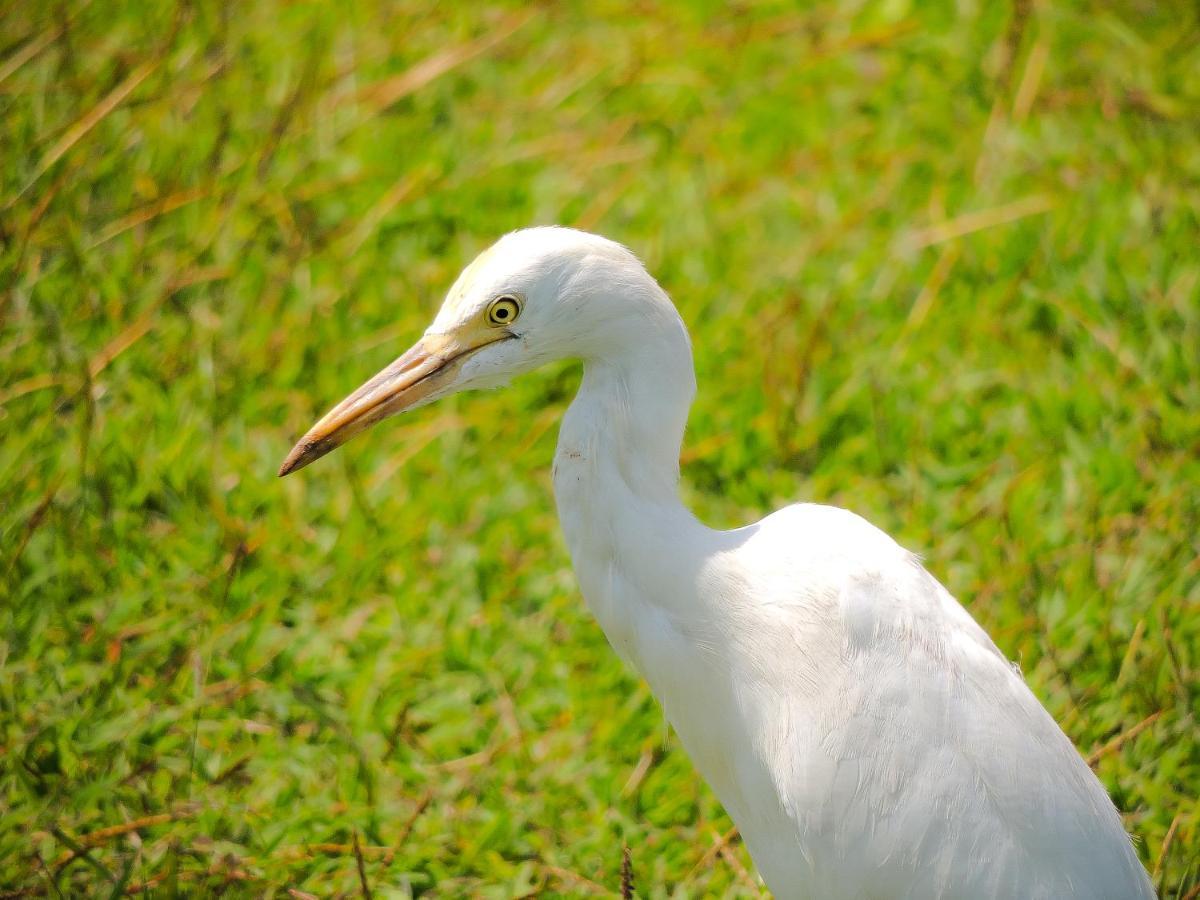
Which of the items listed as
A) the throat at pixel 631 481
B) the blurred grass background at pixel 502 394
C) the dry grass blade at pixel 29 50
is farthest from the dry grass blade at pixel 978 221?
the dry grass blade at pixel 29 50

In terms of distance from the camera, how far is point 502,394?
4285 millimetres

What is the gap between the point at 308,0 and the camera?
18.6ft

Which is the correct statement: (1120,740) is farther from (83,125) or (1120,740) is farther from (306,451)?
(83,125)

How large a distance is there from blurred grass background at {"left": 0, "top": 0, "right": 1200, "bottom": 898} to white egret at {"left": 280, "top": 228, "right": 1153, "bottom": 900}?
76 centimetres

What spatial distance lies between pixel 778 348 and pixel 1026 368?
2.99 feet

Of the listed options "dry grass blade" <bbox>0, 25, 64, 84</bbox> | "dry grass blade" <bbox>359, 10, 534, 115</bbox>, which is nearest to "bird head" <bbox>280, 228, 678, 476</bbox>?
"dry grass blade" <bbox>0, 25, 64, 84</bbox>

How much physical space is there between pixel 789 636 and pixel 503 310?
881 millimetres

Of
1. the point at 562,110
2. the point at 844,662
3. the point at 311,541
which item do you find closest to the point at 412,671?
the point at 311,541

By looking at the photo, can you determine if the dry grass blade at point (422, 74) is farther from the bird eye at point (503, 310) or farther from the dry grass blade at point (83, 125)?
the bird eye at point (503, 310)

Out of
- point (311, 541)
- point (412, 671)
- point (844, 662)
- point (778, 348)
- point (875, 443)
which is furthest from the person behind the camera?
point (778, 348)

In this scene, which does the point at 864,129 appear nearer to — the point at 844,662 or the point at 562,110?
the point at 562,110

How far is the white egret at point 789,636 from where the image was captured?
226 centimetres

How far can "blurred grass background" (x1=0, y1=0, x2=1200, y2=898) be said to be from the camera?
10.0ft

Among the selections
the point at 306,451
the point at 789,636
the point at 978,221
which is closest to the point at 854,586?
the point at 789,636
